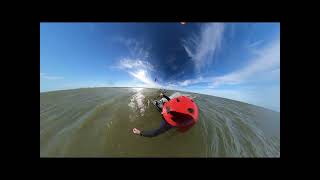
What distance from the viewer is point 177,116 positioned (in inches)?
99.2

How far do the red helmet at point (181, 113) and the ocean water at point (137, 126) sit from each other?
9cm

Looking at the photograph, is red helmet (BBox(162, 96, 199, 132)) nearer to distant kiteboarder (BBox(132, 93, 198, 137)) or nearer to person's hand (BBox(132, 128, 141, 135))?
distant kiteboarder (BBox(132, 93, 198, 137))

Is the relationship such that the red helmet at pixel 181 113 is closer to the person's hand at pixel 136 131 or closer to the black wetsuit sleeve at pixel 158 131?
the black wetsuit sleeve at pixel 158 131

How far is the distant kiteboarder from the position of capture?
2523mm

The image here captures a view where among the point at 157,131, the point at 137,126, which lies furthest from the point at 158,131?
the point at 137,126

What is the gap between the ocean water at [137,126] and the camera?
2.49 metres

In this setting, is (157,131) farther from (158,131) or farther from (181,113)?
(181,113)

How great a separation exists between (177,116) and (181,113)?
6cm

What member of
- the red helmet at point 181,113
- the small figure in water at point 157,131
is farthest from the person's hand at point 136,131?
the red helmet at point 181,113
